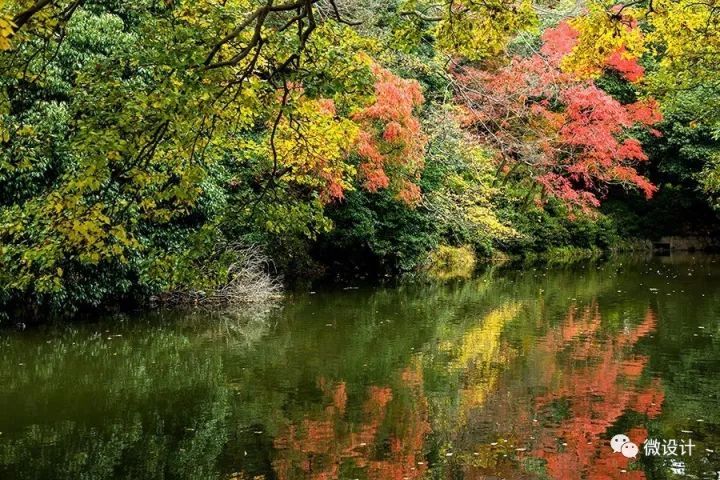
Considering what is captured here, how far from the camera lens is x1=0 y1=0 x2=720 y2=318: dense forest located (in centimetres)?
→ 707

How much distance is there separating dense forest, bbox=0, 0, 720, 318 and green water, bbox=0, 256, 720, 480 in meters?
1.47

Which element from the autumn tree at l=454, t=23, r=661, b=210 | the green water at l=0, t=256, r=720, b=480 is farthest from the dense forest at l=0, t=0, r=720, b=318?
the green water at l=0, t=256, r=720, b=480

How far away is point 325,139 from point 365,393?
3.16m

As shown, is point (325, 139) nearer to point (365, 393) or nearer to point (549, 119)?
point (365, 393)

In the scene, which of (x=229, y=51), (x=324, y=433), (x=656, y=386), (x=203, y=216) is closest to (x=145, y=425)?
(x=324, y=433)

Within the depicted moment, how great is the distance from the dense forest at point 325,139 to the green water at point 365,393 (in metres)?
1.47

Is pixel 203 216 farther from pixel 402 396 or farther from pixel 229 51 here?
pixel 229 51

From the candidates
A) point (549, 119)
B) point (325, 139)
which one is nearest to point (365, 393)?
point (325, 139)

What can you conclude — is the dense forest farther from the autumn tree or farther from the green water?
the green water

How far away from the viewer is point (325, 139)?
8719 millimetres

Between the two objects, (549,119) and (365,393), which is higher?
(549,119)

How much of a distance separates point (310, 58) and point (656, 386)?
5.80m

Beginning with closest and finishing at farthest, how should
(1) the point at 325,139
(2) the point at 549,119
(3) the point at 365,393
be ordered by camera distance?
(1) the point at 325,139, (3) the point at 365,393, (2) the point at 549,119

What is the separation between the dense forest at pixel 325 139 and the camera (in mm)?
7074
